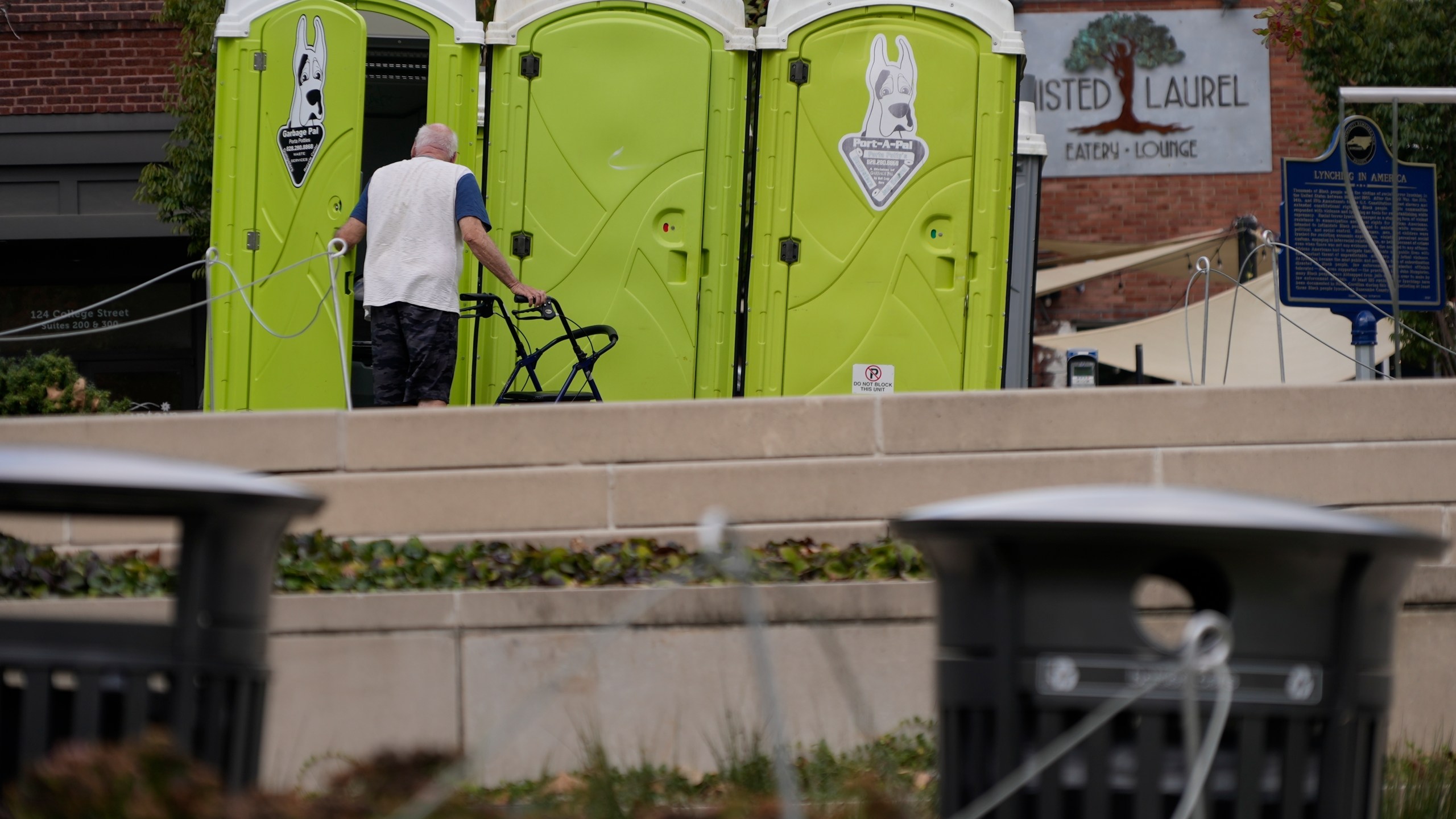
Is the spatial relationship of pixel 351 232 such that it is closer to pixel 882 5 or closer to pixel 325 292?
pixel 325 292

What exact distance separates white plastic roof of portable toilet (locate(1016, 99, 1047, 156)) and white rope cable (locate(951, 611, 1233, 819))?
27.5ft

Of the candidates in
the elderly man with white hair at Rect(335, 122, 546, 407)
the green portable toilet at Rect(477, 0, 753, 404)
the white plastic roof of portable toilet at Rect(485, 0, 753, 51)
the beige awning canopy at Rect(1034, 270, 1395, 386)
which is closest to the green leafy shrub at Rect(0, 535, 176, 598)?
the elderly man with white hair at Rect(335, 122, 546, 407)

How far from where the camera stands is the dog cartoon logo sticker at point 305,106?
881 centimetres

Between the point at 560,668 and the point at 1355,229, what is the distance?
314 inches

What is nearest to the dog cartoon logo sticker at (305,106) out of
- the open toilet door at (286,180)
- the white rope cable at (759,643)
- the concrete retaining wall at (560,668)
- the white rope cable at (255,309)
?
the open toilet door at (286,180)

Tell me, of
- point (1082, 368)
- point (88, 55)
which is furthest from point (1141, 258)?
point (88, 55)

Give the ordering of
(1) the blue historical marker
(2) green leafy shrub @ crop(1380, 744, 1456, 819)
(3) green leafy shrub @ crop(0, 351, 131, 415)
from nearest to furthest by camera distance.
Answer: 1. (2) green leafy shrub @ crop(1380, 744, 1456, 819)
2. (1) the blue historical marker
3. (3) green leafy shrub @ crop(0, 351, 131, 415)

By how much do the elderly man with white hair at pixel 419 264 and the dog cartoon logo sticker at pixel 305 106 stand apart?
1.35 metres

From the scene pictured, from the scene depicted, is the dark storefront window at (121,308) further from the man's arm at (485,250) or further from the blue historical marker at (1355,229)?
the blue historical marker at (1355,229)

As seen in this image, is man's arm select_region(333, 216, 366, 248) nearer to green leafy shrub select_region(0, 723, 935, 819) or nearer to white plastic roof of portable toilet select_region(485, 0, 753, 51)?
white plastic roof of portable toilet select_region(485, 0, 753, 51)

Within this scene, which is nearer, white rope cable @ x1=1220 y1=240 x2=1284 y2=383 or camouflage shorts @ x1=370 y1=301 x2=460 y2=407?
camouflage shorts @ x1=370 y1=301 x2=460 y2=407

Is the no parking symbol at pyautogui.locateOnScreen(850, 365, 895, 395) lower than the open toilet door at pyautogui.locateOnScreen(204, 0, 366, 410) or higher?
lower

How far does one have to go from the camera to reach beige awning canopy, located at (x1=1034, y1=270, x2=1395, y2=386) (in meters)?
16.0

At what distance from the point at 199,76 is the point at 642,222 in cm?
692
